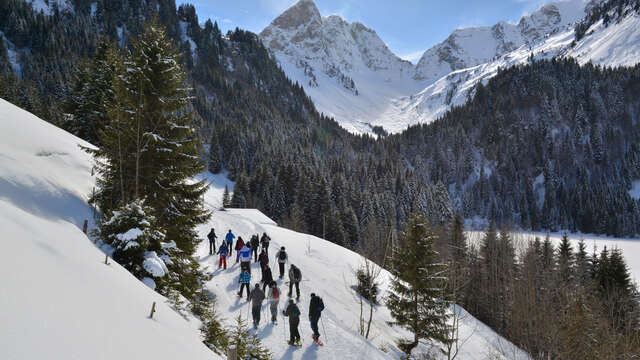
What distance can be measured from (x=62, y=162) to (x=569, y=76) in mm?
198168

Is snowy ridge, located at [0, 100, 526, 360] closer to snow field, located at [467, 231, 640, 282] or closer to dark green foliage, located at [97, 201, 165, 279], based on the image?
dark green foliage, located at [97, 201, 165, 279]

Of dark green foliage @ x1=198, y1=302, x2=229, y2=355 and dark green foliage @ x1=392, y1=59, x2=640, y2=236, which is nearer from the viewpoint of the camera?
dark green foliage @ x1=198, y1=302, x2=229, y2=355

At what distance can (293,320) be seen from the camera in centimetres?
1093

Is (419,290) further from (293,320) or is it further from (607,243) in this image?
(607,243)

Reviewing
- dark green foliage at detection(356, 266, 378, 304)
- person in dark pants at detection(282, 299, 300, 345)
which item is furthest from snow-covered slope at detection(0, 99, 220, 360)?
dark green foliage at detection(356, 266, 378, 304)

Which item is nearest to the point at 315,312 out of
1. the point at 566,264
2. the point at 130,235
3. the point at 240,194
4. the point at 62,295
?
the point at 130,235

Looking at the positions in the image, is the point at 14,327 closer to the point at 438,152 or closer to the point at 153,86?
the point at 153,86

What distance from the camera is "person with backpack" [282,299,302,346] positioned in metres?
10.8

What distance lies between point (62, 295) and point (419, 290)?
17.5 meters

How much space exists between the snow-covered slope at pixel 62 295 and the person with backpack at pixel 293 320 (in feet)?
9.28

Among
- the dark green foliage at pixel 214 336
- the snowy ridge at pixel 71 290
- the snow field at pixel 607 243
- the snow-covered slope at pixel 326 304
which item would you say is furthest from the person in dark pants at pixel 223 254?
the snow field at pixel 607 243

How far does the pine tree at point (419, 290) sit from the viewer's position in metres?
18.7

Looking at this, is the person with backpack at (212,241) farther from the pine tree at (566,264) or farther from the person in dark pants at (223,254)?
the pine tree at (566,264)

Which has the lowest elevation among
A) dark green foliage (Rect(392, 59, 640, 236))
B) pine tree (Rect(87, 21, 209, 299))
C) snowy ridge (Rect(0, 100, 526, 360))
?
snowy ridge (Rect(0, 100, 526, 360))
